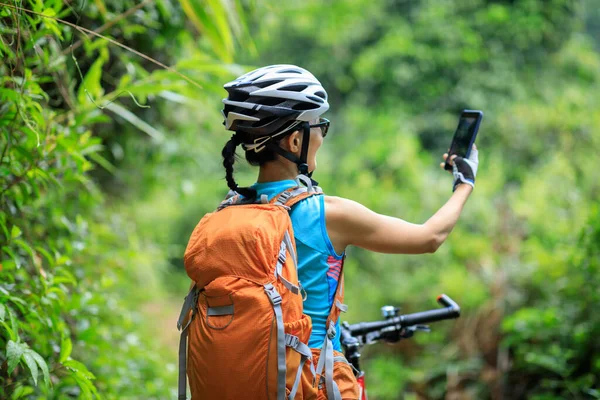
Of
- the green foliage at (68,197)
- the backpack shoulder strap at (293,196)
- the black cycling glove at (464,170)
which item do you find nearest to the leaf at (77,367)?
the green foliage at (68,197)

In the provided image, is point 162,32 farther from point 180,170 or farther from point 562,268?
point 562,268

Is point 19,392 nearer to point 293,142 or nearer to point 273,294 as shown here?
point 273,294

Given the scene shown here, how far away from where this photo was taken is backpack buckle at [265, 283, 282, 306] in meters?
1.88

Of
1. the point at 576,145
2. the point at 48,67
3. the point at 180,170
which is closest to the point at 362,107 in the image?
the point at 576,145

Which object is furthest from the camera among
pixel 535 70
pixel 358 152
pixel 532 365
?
pixel 535 70

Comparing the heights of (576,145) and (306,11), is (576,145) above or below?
below

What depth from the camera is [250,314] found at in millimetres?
1879

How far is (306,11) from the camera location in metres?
11.4

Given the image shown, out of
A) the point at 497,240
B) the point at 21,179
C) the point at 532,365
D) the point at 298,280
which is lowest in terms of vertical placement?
the point at 532,365

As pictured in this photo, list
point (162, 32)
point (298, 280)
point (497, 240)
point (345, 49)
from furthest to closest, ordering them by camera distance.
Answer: point (345, 49) < point (497, 240) < point (162, 32) < point (298, 280)

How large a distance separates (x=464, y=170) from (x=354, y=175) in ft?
20.2

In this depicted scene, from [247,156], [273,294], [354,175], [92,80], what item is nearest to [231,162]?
[247,156]

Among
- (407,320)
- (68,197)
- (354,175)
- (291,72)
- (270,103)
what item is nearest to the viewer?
(270,103)

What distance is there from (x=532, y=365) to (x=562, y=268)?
0.83 meters
